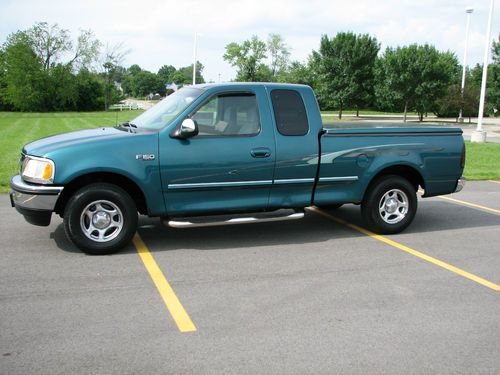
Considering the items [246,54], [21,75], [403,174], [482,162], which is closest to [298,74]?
[246,54]

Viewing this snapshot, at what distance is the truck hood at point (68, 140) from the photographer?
233 inches

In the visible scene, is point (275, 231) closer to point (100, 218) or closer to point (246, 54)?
point (100, 218)

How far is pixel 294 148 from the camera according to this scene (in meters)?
6.60

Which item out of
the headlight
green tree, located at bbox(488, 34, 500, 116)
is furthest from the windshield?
green tree, located at bbox(488, 34, 500, 116)

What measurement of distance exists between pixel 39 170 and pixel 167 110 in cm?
168

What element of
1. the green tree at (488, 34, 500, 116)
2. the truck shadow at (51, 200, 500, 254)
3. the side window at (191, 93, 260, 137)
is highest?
the green tree at (488, 34, 500, 116)

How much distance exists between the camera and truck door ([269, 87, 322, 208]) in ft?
21.6

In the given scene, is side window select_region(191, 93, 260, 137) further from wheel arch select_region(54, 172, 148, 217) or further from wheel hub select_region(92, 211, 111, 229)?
wheel hub select_region(92, 211, 111, 229)

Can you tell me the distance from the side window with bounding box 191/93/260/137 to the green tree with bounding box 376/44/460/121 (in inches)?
A: 1541

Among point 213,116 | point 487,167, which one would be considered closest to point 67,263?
point 213,116

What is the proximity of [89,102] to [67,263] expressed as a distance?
2661 inches

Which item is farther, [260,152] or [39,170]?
[260,152]

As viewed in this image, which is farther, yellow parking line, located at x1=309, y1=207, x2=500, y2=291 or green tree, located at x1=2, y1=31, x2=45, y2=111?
green tree, located at x1=2, y1=31, x2=45, y2=111

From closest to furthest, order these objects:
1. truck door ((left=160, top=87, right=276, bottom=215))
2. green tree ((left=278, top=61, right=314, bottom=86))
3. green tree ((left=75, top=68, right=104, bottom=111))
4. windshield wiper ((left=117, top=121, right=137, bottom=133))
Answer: truck door ((left=160, top=87, right=276, bottom=215))
windshield wiper ((left=117, top=121, right=137, bottom=133))
green tree ((left=278, top=61, right=314, bottom=86))
green tree ((left=75, top=68, right=104, bottom=111))
